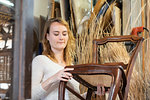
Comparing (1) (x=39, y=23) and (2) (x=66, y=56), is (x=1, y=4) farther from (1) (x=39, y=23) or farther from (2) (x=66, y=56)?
(1) (x=39, y=23)


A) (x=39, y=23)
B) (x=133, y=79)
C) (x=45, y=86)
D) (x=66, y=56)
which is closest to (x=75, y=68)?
(x=45, y=86)

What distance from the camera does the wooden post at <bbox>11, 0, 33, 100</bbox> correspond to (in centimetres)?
42

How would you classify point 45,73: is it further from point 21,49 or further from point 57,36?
point 21,49

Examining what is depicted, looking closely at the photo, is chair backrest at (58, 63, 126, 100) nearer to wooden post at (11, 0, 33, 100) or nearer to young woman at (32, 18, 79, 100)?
young woman at (32, 18, 79, 100)

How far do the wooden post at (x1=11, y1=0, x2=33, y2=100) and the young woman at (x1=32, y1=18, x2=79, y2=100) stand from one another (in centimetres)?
106

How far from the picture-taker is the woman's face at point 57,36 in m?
1.77

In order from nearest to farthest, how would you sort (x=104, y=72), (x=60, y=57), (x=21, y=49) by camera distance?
(x=21, y=49)
(x=104, y=72)
(x=60, y=57)

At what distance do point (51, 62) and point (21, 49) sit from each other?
130 cm

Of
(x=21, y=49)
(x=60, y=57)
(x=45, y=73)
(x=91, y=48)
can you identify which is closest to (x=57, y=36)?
(x=60, y=57)

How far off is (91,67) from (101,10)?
1.40 m

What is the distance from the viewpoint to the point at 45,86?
1.54 metres

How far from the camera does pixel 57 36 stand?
1776 mm

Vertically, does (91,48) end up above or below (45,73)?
above

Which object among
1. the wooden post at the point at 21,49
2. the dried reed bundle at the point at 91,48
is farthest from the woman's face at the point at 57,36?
A: the wooden post at the point at 21,49
